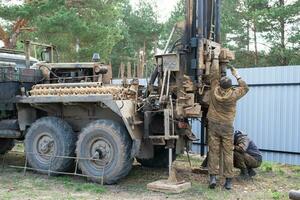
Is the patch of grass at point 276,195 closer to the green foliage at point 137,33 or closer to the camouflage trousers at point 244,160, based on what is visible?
the camouflage trousers at point 244,160

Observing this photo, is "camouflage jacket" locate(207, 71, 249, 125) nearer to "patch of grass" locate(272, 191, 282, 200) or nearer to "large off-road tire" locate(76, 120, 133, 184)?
"patch of grass" locate(272, 191, 282, 200)

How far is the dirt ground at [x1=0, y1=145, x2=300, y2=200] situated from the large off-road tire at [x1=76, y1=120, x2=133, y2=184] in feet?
0.73

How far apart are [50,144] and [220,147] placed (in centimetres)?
317

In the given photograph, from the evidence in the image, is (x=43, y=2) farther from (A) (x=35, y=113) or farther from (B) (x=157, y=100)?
(B) (x=157, y=100)

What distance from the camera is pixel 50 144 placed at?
8.76 m

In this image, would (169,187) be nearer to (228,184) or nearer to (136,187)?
(136,187)

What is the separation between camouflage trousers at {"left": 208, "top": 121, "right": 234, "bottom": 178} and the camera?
25.6ft

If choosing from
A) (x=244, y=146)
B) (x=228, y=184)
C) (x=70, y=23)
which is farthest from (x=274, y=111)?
(x=70, y=23)

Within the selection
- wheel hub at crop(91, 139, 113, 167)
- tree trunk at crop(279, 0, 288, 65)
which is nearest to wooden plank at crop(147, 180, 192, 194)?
wheel hub at crop(91, 139, 113, 167)

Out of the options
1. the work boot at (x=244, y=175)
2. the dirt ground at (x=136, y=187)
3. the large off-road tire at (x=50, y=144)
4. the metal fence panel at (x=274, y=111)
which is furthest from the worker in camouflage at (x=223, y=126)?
the metal fence panel at (x=274, y=111)

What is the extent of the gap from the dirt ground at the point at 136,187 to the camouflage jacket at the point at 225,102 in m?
1.16

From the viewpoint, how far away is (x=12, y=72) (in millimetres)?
9508

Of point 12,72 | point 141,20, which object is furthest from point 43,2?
point 141,20

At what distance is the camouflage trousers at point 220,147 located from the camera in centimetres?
780
